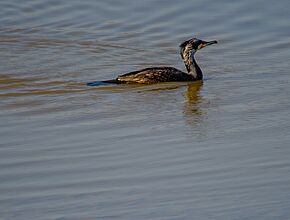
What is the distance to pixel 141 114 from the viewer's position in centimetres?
1191

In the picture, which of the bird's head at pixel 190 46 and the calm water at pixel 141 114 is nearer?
the calm water at pixel 141 114

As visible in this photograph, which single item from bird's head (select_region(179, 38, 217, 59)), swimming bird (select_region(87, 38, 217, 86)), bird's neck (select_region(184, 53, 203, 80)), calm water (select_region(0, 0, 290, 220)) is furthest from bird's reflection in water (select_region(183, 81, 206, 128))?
bird's head (select_region(179, 38, 217, 59))

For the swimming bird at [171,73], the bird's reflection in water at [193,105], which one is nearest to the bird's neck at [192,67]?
the swimming bird at [171,73]

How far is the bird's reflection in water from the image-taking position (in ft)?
A: 38.0

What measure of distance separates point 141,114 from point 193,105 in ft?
3.48

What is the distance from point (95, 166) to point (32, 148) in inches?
40.2

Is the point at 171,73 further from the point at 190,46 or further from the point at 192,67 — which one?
the point at 190,46

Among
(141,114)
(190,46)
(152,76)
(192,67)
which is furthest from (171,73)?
(141,114)

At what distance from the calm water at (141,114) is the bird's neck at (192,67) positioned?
226 mm

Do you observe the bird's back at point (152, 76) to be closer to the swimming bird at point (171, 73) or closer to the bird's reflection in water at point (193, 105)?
the swimming bird at point (171, 73)

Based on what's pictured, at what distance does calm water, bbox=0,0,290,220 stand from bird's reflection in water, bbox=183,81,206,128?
0.09 feet

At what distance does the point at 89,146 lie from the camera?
32.6 ft

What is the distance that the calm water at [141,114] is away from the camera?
26.5ft

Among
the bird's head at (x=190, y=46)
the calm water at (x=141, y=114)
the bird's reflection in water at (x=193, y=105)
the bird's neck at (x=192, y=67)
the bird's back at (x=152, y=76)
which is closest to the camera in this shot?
the calm water at (x=141, y=114)
